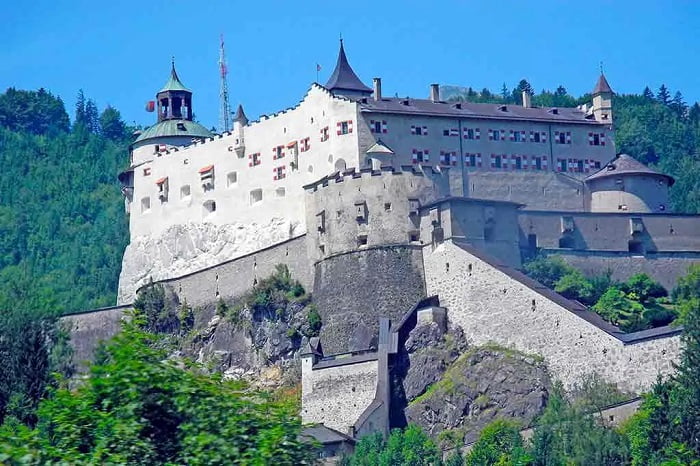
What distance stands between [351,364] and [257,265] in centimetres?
1067

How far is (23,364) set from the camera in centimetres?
6275

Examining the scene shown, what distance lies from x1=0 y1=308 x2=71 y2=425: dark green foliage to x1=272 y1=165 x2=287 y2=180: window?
1469 centimetres

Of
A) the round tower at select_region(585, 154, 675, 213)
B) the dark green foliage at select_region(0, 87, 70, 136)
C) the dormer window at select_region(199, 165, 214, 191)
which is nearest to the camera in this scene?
the round tower at select_region(585, 154, 675, 213)

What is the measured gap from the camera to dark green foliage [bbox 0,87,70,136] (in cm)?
16188

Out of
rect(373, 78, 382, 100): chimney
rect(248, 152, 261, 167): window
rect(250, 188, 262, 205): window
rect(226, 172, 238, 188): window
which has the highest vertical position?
rect(373, 78, 382, 100): chimney

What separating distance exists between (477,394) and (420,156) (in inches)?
641

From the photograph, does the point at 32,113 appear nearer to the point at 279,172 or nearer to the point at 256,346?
the point at 279,172

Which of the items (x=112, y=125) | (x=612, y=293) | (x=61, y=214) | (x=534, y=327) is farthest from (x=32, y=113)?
(x=534, y=327)

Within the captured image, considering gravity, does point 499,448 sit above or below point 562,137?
below

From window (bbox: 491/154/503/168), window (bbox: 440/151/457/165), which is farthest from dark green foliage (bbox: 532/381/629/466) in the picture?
window (bbox: 491/154/503/168)

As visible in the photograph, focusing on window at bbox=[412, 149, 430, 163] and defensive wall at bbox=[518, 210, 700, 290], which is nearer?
defensive wall at bbox=[518, 210, 700, 290]

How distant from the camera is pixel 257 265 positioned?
78.2m

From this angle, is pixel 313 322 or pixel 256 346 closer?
pixel 313 322

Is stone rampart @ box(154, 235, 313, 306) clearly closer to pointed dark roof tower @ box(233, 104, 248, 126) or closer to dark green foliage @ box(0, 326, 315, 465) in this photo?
pointed dark roof tower @ box(233, 104, 248, 126)
